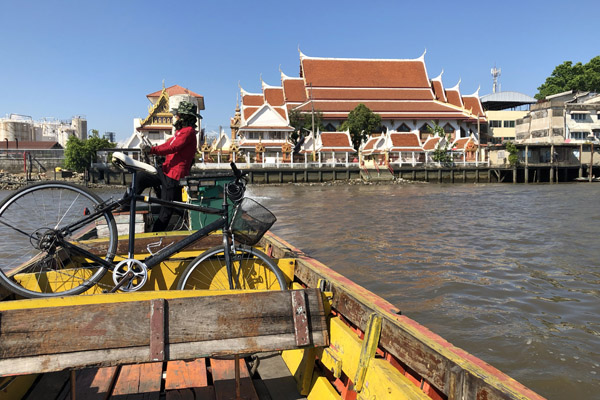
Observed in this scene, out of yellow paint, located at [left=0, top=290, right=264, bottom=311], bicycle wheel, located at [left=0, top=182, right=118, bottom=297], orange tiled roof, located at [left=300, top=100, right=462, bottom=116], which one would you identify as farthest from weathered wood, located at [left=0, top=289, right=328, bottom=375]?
orange tiled roof, located at [left=300, top=100, right=462, bottom=116]

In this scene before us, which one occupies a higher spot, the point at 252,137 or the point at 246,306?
the point at 252,137

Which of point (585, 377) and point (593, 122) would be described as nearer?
point (585, 377)

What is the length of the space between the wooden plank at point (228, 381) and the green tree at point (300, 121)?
157 feet

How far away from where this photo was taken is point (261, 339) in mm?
1979

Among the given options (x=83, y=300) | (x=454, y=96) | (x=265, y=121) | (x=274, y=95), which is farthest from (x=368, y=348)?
(x=454, y=96)

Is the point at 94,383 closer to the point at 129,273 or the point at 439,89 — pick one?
the point at 129,273

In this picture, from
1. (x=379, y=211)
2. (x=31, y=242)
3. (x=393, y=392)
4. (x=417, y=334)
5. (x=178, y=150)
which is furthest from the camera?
(x=379, y=211)

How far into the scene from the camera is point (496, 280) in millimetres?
6031

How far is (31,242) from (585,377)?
3938 mm

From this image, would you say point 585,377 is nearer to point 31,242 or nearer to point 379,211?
point 31,242

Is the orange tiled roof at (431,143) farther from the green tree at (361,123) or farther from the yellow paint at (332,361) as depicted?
Answer: the yellow paint at (332,361)

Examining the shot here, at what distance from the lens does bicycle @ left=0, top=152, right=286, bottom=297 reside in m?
2.92

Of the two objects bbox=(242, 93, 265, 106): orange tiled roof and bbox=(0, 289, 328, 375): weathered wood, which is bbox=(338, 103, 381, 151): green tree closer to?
bbox=(242, 93, 265, 106): orange tiled roof

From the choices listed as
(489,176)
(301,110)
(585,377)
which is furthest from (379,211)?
(301,110)
